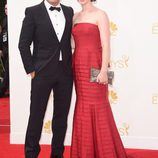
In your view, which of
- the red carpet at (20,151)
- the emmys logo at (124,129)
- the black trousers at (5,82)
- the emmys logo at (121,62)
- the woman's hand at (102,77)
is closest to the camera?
the woman's hand at (102,77)

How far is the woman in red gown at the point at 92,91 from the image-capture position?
9.75 ft

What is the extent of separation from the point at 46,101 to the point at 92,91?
39cm

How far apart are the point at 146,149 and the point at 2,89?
334 cm

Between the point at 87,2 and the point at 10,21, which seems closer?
the point at 87,2

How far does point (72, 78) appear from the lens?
3100mm

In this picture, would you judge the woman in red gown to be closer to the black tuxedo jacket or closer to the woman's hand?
the woman's hand

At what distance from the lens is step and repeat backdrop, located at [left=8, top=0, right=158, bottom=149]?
356 centimetres

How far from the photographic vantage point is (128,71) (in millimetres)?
3656

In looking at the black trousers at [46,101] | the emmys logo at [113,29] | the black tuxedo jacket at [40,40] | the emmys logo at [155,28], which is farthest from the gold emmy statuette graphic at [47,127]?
the emmys logo at [155,28]

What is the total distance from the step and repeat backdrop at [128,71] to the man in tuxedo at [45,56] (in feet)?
2.21

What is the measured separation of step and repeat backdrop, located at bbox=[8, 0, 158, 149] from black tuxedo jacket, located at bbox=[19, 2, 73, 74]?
2.36ft

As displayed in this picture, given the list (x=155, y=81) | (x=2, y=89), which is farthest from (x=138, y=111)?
(x=2, y=89)

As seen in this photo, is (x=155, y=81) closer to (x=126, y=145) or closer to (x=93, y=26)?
(x=126, y=145)

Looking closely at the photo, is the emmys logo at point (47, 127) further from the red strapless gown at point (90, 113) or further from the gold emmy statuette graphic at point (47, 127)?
the red strapless gown at point (90, 113)
